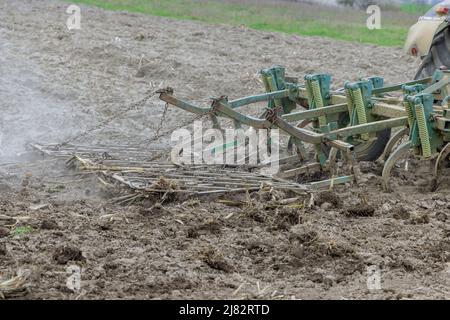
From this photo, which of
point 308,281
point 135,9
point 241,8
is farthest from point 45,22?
point 308,281

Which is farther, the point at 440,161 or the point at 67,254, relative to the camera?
the point at 440,161

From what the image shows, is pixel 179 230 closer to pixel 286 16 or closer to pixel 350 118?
pixel 350 118

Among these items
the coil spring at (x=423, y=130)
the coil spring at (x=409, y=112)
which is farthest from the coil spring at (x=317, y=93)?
the coil spring at (x=423, y=130)

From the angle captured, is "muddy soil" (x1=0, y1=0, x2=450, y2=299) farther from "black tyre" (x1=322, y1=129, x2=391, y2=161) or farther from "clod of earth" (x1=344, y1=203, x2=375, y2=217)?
"black tyre" (x1=322, y1=129, x2=391, y2=161)

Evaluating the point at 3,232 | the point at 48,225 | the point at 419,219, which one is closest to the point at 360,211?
the point at 419,219

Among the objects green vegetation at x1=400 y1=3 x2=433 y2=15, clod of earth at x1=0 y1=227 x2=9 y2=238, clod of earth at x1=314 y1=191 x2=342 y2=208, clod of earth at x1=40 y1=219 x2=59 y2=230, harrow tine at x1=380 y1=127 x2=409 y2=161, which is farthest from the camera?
green vegetation at x1=400 y1=3 x2=433 y2=15

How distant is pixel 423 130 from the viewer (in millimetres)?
6348

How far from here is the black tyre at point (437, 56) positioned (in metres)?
7.73

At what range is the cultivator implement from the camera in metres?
6.29

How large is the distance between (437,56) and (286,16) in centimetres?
1243

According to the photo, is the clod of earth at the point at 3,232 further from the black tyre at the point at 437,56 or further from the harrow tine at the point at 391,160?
the black tyre at the point at 437,56

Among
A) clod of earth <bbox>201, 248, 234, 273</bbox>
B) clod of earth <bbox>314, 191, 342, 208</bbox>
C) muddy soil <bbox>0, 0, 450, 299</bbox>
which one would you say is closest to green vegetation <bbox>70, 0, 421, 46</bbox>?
muddy soil <bbox>0, 0, 450, 299</bbox>

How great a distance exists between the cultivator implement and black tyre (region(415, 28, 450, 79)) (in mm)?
405

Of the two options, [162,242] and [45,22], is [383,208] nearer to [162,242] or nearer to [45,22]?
[162,242]
